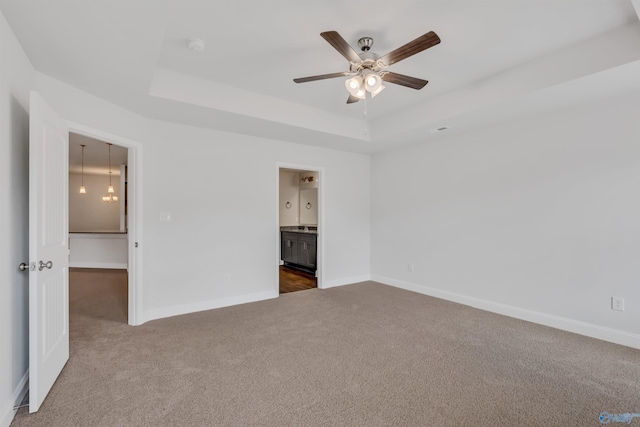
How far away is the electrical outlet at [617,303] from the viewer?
9.87ft

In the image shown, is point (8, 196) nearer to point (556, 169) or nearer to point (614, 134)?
point (556, 169)

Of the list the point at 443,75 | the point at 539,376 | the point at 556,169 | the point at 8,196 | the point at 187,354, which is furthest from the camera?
the point at 556,169

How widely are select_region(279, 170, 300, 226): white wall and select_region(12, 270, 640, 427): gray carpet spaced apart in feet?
14.9

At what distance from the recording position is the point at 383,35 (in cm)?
247

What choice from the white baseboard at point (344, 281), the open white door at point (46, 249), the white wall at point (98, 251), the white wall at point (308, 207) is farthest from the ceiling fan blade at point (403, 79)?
the white wall at point (98, 251)

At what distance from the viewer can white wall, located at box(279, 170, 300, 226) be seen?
26.9 ft

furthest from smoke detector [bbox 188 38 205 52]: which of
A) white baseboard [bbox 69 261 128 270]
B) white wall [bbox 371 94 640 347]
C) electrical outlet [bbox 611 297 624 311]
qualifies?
white baseboard [bbox 69 261 128 270]

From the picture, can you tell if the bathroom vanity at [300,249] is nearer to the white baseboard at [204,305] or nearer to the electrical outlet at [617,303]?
the white baseboard at [204,305]

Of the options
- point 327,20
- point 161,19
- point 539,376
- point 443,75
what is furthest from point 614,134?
point 161,19

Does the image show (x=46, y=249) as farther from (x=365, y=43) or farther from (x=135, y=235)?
(x=365, y=43)

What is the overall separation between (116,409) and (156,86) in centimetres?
272

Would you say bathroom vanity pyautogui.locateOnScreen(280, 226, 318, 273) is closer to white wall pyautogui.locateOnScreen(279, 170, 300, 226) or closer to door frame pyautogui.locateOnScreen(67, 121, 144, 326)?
white wall pyautogui.locateOnScreen(279, 170, 300, 226)

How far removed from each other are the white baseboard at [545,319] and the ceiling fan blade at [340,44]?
346cm

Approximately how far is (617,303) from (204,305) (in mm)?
4574
